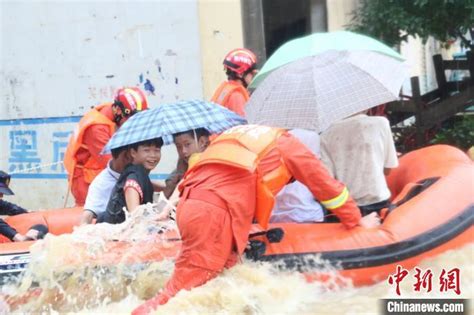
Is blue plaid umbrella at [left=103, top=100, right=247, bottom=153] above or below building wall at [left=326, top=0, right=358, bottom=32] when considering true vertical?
below

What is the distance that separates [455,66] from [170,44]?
139 inches

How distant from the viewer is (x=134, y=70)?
745 cm

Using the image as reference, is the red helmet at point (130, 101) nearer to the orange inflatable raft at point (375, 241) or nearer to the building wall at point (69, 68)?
the orange inflatable raft at point (375, 241)

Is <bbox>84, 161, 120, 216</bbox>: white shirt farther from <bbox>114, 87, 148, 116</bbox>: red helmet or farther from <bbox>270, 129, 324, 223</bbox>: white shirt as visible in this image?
<bbox>270, 129, 324, 223</bbox>: white shirt

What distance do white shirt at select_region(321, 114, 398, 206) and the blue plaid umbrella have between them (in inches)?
25.4

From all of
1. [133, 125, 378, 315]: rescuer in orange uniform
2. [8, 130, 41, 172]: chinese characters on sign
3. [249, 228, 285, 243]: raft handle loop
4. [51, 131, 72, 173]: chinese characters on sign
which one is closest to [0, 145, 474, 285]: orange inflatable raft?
[249, 228, 285, 243]: raft handle loop

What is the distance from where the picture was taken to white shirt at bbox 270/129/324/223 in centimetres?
407

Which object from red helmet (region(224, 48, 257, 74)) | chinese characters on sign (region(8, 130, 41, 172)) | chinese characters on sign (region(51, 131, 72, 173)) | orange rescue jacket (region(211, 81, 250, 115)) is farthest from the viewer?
chinese characters on sign (region(8, 130, 41, 172))

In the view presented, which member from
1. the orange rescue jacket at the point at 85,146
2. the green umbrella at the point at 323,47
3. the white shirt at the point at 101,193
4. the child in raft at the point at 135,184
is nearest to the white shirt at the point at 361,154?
the green umbrella at the point at 323,47

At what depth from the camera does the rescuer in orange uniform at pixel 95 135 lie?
5250 mm

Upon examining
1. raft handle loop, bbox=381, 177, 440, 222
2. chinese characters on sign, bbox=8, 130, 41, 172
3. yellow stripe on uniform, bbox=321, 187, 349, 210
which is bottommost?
chinese characters on sign, bbox=8, 130, 41, 172

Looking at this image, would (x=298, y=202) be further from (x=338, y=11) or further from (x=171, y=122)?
(x=338, y=11)

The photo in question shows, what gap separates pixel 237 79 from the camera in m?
6.02

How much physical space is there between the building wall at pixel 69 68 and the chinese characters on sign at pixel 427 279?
3.84 metres
